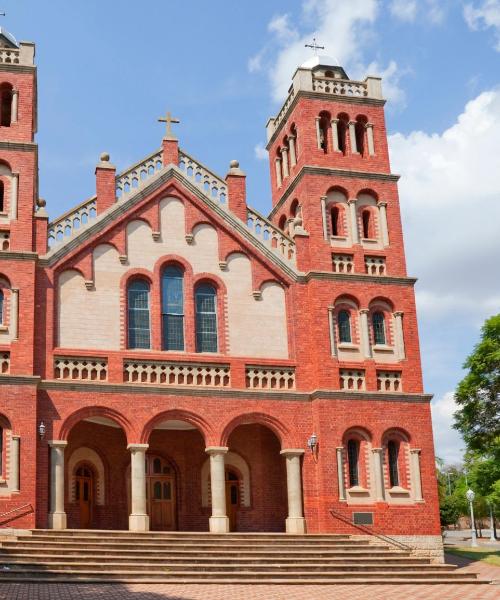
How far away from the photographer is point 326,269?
110ft

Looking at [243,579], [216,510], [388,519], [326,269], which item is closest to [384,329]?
[326,269]

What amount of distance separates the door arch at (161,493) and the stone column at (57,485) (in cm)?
481

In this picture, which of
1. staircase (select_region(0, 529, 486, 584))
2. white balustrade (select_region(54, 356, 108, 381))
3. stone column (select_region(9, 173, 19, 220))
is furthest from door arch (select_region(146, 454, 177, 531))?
stone column (select_region(9, 173, 19, 220))

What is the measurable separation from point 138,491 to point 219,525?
2.98 metres

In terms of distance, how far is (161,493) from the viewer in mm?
33125

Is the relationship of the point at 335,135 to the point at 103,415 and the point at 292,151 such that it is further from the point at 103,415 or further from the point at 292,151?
the point at 103,415

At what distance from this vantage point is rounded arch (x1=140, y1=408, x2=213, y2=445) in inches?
1192

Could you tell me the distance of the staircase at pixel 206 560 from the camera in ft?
78.0

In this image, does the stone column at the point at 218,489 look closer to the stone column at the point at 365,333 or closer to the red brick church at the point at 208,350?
the red brick church at the point at 208,350

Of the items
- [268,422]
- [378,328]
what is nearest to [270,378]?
[268,422]

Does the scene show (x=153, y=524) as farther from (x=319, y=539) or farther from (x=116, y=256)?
(x=116, y=256)

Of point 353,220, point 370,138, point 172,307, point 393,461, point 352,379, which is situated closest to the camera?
point 393,461

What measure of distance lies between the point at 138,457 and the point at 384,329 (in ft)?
35.2

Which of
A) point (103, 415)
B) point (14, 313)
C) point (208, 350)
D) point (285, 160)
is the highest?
point (285, 160)
